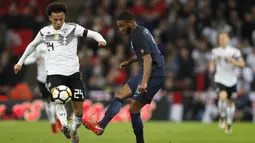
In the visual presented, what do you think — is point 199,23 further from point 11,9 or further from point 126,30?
point 126,30

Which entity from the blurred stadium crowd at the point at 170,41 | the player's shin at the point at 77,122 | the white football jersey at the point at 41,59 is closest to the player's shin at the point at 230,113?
the blurred stadium crowd at the point at 170,41

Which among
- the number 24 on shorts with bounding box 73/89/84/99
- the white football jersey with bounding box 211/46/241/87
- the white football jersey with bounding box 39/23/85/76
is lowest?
the white football jersey with bounding box 211/46/241/87

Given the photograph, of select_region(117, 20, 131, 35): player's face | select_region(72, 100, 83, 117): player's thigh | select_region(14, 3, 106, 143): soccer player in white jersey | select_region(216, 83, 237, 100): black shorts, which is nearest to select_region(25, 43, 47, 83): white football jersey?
select_region(216, 83, 237, 100): black shorts

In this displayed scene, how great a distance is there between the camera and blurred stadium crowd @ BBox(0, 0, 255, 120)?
2350 centimetres

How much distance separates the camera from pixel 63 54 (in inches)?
455

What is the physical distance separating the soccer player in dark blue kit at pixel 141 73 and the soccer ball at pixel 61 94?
64 cm

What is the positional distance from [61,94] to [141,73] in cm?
156

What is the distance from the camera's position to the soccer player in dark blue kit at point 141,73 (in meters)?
11.1

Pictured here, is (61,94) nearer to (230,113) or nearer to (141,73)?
(141,73)

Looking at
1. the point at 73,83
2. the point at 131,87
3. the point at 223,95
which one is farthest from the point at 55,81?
the point at 223,95

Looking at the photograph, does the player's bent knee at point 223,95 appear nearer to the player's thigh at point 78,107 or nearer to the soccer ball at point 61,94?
the player's thigh at point 78,107

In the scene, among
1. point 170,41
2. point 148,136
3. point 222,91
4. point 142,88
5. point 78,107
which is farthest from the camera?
point 170,41

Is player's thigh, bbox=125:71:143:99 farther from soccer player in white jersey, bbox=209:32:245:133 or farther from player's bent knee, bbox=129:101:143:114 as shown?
soccer player in white jersey, bbox=209:32:245:133

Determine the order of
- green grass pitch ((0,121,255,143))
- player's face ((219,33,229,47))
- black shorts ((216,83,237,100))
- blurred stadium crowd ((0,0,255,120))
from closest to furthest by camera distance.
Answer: green grass pitch ((0,121,255,143)), black shorts ((216,83,237,100)), player's face ((219,33,229,47)), blurred stadium crowd ((0,0,255,120))
